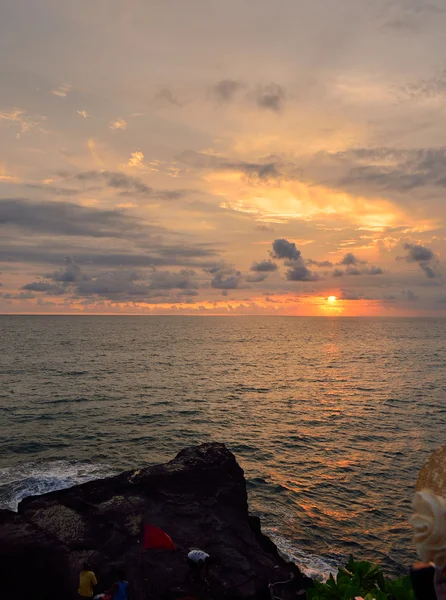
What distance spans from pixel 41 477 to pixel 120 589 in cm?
1937

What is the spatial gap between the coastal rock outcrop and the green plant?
2.20 m

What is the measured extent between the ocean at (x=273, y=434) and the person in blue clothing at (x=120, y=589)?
37.0 feet

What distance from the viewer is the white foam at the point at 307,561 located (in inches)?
872

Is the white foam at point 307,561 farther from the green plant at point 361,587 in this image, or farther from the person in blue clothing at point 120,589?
the person in blue clothing at point 120,589

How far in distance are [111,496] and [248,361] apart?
91.0 metres

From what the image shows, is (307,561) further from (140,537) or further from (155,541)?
(155,541)

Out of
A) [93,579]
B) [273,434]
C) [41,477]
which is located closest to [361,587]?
[93,579]

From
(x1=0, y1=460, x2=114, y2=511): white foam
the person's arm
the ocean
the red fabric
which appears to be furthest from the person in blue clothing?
(x1=0, y1=460, x2=114, y2=511): white foam

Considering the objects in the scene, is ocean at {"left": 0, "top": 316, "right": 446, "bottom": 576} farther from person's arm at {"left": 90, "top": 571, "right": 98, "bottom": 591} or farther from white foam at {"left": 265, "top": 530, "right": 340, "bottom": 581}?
person's arm at {"left": 90, "top": 571, "right": 98, "bottom": 591}

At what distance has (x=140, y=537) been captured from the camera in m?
19.1

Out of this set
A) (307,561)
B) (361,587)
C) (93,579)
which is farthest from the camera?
(307,561)

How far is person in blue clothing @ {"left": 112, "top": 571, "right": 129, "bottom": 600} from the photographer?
49.6 feet

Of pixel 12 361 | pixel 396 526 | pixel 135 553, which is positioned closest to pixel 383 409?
pixel 396 526

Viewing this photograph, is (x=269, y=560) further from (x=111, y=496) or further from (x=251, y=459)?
(x=251, y=459)
